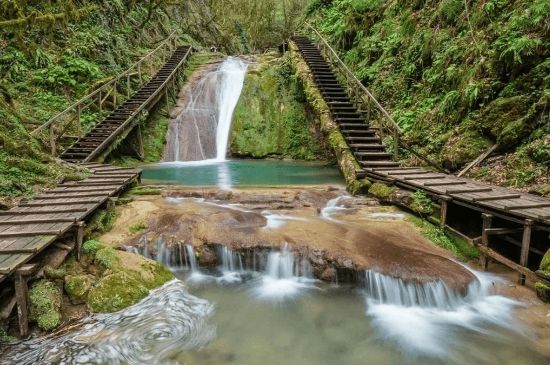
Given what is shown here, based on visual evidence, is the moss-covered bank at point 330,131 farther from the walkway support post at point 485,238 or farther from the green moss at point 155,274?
the green moss at point 155,274

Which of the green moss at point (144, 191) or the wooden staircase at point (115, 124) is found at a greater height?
the wooden staircase at point (115, 124)

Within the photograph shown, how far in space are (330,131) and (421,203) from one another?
4.87 meters

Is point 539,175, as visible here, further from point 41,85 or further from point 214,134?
point 41,85

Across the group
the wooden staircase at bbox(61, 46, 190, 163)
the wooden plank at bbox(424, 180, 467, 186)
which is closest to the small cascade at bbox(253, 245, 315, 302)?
the wooden plank at bbox(424, 180, 467, 186)

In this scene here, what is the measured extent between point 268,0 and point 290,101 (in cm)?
2114

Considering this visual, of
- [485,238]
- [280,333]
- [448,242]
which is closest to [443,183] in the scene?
[448,242]

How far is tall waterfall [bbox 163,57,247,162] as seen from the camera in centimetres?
1523

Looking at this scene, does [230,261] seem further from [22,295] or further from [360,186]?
[360,186]

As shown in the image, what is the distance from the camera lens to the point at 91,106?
1364 cm

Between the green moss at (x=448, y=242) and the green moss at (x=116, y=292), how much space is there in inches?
187

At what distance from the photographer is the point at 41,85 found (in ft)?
43.5

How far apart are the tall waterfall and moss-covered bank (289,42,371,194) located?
330 cm

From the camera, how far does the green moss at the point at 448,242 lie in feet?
20.3

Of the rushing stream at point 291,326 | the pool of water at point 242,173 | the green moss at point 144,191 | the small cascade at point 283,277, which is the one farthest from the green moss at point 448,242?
the green moss at point 144,191
